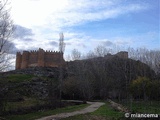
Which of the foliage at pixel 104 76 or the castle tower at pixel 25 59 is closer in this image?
the foliage at pixel 104 76

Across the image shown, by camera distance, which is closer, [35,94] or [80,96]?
[35,94]

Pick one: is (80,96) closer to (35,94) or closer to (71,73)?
(35,94)

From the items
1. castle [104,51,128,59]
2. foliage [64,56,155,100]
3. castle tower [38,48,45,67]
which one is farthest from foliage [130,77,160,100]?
castle tower [38,48,45,67]

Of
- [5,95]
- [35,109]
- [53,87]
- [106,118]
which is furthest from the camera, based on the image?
[53,87]

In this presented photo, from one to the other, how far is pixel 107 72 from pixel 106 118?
39.6 m

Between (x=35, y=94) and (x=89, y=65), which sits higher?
(x=89, y=65)

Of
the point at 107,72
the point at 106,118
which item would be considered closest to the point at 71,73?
the point at 107,72

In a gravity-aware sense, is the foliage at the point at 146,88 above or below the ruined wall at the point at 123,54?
below

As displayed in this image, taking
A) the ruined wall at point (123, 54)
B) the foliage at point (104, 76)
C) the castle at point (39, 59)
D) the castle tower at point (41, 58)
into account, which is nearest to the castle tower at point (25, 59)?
the castle at point (39, 59)

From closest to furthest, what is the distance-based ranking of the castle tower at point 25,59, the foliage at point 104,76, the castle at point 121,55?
the foliage at point 104,76 → the castle at point 121,55 → the castle tower at point 25,59

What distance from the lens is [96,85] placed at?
47344 millimetres

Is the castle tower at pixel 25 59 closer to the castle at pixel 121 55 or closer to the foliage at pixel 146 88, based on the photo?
the castle at pixel 121 55

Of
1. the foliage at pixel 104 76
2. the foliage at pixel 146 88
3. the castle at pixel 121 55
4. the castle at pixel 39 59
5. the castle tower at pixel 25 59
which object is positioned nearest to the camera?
the foliage at pixel 146 88

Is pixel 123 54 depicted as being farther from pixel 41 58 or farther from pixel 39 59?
pixel 39 59
